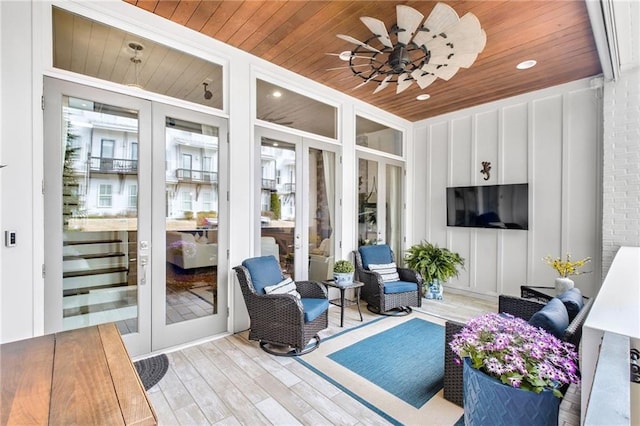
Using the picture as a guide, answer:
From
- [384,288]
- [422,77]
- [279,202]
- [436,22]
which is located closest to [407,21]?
[436,22]

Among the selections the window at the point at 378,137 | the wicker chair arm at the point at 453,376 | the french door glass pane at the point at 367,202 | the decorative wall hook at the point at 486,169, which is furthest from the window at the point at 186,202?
the decorative wall hook at the point at 486,169

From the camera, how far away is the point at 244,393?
2314mm

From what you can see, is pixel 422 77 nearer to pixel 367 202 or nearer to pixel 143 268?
pixel 367 202

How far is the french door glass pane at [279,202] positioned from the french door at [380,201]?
1.42m

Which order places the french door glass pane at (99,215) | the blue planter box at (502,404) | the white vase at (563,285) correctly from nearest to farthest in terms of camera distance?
the blue planter box at (502,404) → the french door glass pane at (99,215) → the white vase at (563,285)

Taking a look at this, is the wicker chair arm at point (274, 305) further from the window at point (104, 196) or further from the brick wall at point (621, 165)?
the brick wall at point (621, 165)

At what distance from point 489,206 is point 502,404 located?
4091 mm

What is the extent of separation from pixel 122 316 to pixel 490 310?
4.65 meters

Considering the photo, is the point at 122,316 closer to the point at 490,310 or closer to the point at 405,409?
the point at 405,409

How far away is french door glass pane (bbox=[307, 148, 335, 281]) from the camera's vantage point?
4.32 metres

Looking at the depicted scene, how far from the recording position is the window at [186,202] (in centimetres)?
311

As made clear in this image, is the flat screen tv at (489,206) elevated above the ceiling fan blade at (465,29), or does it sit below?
below

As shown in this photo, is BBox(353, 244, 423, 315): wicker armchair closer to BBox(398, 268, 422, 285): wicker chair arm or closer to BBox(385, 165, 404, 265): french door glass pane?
BBox(398, 268, 422, 285): wicker chair arm

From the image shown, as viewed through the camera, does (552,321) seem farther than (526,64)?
No
